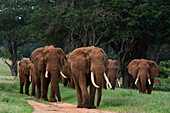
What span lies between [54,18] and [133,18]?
7.72m

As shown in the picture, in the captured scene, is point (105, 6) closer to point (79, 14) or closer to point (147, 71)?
point (79, 14)

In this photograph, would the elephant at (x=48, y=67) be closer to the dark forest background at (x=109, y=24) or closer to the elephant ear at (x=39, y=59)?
the elephant ear at (x=39, y=59)

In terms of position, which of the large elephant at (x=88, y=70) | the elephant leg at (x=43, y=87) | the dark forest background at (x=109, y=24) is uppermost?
the dark forest background at (x=109, y=24)

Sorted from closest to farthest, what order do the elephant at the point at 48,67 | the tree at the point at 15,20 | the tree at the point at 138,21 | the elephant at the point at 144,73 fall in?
the elephant at the point at 48,67 → the elephant at the point at 144,73 → the tree at the point at 138,21 → the tree at the point at 15,20

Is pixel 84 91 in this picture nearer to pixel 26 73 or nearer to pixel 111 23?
pixel 26 73

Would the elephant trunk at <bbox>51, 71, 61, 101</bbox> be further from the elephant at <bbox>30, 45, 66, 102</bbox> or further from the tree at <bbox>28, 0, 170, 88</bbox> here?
the tree at <bbox>28, 0, 170, 88</bbox>

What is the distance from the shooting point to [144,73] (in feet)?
60.8

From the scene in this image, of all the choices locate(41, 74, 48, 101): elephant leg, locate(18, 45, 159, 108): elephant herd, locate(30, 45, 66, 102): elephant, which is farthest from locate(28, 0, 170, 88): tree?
locate(41, 74, 48, 101): elephant leg

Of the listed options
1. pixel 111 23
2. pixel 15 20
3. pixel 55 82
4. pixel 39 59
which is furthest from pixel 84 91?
pixel 15 20

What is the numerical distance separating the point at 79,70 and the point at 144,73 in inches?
302

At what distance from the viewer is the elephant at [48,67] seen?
13696 millimetres

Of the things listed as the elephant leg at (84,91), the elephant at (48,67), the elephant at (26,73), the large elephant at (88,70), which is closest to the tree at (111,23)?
the elephant at (26,73)

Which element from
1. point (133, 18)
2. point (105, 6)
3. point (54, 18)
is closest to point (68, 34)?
point (54, 18)

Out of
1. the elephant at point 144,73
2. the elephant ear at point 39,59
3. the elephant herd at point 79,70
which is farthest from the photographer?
the elephant at point 144,73
